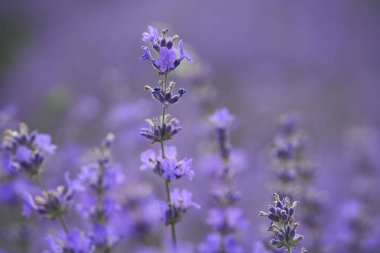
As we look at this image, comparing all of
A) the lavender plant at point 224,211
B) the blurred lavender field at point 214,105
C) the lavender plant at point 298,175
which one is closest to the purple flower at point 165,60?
the blurred lavender field at point 214,105

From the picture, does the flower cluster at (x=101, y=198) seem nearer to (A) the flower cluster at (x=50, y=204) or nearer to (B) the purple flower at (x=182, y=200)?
(A) the flower cluster at (x=50, y=204)

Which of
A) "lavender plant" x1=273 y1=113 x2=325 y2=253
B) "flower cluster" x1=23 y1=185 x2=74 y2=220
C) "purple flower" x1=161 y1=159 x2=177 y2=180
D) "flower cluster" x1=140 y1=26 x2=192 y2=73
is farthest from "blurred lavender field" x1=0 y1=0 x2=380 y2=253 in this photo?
"flower cluster" x1=140 y1=26 x2=192 y2=73

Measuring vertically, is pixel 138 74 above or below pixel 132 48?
below

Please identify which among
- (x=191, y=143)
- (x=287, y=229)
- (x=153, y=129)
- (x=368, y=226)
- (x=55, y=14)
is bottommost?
(x=287, y=229)

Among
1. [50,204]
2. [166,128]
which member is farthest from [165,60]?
[50,204]

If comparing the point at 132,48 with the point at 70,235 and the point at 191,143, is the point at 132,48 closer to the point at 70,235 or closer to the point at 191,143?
the point at 191,143

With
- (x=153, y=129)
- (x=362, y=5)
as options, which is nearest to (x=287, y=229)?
(x=153, y=129)

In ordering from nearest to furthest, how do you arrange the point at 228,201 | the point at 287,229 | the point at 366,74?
the point at 287,229 < the point at 228,201 < the point at 366,74
